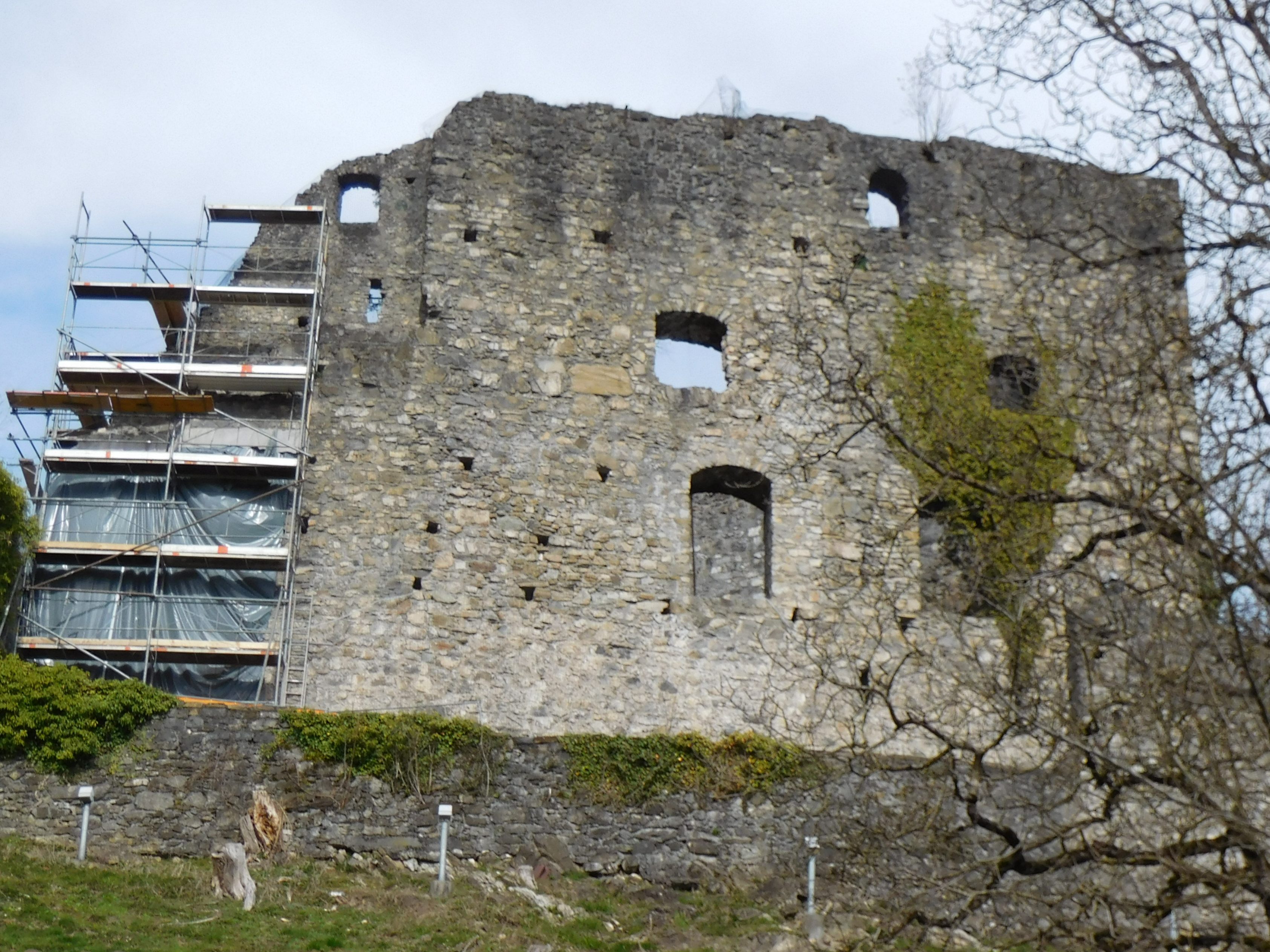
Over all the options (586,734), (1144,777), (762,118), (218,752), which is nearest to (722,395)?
(762,118)

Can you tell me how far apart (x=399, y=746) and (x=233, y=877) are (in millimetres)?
1949

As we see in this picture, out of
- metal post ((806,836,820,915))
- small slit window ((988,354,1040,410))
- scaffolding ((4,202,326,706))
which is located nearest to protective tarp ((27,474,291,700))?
scaffolding ((4,202,326,706))

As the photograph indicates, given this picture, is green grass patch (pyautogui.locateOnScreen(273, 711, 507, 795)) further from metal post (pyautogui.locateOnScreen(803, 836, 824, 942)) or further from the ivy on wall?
the ivy on wall

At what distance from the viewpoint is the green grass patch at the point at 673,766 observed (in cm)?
1247

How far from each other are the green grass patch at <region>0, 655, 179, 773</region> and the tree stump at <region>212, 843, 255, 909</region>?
1764mm

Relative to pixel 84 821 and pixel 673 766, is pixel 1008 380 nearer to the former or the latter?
pixel 673 766

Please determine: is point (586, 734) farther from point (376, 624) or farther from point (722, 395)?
point (722, 395)

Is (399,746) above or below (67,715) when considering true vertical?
below

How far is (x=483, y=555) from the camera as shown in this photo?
15.2 metres

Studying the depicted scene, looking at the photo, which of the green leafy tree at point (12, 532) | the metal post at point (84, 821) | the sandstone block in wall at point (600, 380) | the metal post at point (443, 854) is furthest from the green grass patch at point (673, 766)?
the green leafy tree at point (12, 532)

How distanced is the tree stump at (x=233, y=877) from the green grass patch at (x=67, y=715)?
1.76 m

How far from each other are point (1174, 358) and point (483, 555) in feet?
30.2

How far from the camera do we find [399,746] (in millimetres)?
12469

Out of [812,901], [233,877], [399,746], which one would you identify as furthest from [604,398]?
[233,877]
